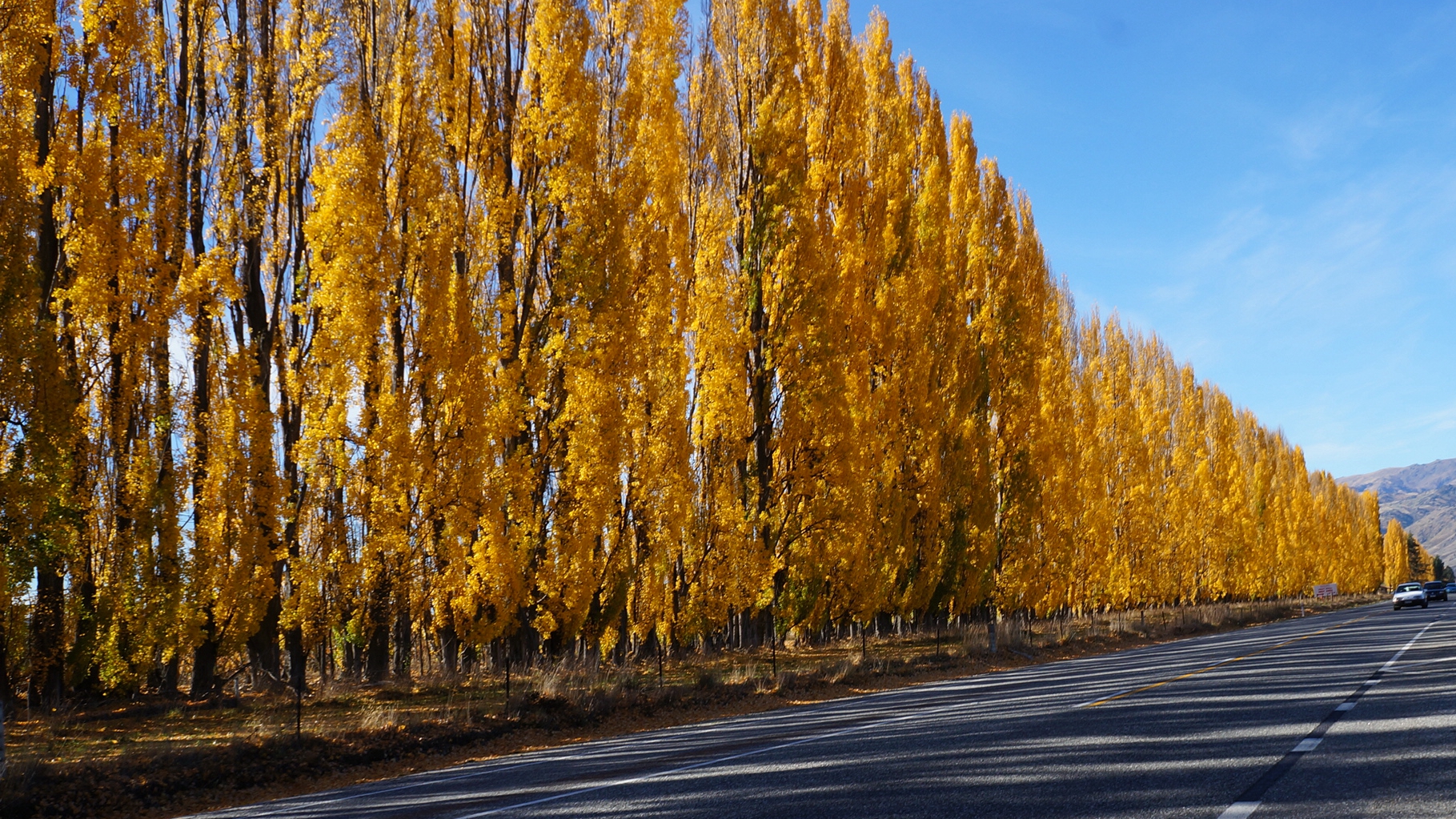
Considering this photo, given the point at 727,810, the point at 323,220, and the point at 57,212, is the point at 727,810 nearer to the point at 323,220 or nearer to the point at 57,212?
the point at 323,220

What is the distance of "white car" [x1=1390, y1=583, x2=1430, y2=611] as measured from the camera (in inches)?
2056

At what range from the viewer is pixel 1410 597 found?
5244 cm

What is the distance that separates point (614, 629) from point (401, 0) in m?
13.3

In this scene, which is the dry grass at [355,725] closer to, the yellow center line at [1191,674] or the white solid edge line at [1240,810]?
the yellow center line at [1191,674]

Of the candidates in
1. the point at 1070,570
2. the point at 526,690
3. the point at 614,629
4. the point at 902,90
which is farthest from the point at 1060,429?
the point at 526,690

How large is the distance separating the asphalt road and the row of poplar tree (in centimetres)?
535

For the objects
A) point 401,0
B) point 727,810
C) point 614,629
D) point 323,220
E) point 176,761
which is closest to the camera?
point 727,810

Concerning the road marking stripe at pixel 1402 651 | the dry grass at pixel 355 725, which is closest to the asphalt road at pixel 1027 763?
the road marking stripe at pixel 1402 651

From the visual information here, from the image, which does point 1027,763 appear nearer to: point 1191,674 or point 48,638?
point 1191,674

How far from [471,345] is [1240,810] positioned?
41.4 ft

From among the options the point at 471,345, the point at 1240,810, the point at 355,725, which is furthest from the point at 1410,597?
the point at 1240,810

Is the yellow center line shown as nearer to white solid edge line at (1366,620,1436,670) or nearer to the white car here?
white solid edge line at (1366,620,1436,670)

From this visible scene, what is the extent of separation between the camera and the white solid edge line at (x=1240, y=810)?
539cm

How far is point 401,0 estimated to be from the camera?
18328 mm
